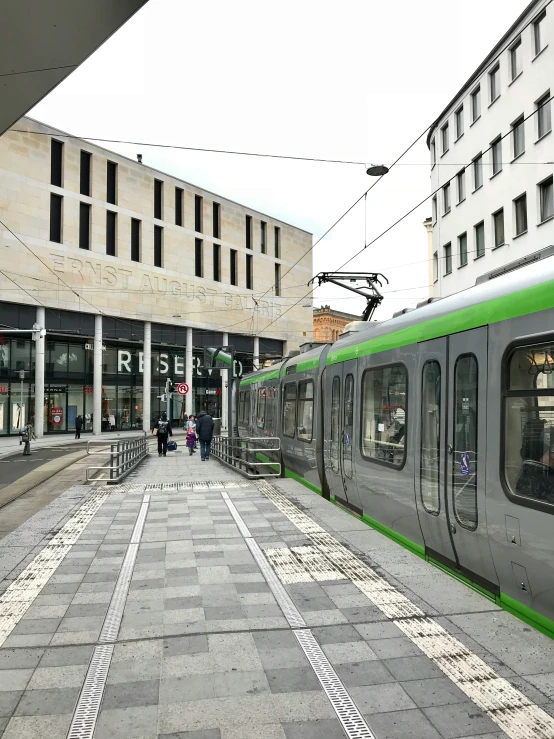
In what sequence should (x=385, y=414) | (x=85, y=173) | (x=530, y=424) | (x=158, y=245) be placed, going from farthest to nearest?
(x=158, y=245) → (x=85, y=173) → (x=385, y=414) → (x=530, y=424)

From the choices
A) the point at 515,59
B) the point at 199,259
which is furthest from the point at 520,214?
the point at 199,259

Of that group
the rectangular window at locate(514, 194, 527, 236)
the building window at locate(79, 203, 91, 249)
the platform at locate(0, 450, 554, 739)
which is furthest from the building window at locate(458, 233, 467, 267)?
the building window at locate(79, 203, 91, 249)

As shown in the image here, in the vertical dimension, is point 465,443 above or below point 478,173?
below

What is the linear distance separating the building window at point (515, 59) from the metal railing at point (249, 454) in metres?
16.7

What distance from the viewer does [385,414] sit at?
25.9 feet

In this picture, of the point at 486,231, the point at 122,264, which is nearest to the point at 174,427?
the point at 122,264

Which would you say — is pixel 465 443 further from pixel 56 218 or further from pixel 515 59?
pixel 56 218

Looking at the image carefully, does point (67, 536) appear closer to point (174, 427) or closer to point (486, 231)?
point (486, 231)

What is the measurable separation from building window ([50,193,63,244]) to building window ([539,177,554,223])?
1133 inches

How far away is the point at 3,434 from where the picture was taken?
3744 cm

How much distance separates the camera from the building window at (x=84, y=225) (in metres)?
40.6

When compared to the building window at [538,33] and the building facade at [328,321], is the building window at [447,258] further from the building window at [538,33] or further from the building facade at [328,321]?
the building facade at [328,321]

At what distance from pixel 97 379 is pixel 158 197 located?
14628 millimetres

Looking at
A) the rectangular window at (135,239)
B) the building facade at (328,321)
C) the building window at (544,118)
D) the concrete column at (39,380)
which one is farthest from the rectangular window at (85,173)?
the building facade at (328,321)
